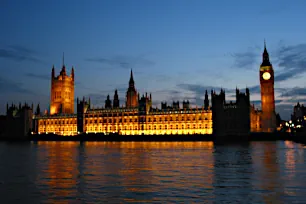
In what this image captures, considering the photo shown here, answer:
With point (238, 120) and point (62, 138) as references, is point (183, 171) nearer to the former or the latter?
point (238, 120)

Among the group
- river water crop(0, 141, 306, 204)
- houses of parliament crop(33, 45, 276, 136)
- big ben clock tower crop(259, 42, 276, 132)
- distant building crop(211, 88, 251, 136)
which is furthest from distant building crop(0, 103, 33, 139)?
river water crop(0, 141, 306, 204)

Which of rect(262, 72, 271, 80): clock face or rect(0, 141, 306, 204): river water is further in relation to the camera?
rect(262, 72, 271, 80): clock face

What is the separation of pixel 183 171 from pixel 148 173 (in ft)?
6.97

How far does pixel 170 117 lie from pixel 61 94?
4572 cm

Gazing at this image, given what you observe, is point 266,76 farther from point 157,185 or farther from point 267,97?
point 157,185

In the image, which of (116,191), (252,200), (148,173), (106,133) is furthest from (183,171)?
(106,133)

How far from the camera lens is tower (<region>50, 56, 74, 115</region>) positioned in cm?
12938

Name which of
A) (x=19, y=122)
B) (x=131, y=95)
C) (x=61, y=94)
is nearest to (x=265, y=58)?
(x=131, y=95)

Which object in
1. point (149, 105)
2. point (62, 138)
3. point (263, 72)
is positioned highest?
point (263, 72)

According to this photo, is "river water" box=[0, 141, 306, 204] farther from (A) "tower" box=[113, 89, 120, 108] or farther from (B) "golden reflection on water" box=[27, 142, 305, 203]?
(A) "tower" box=[113, 89, 120, 108]

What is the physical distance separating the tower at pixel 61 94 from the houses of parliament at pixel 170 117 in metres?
4.09

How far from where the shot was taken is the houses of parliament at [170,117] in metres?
92.5

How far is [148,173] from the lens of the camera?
20797 mm

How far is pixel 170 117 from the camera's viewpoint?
10250 cm
